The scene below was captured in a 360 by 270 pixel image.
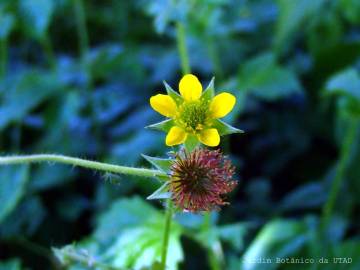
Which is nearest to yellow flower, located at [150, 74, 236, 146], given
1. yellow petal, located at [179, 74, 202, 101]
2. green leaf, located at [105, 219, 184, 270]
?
yellow petal, located at [179, 74, 202, 101]

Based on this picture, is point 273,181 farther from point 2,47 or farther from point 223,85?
point 2,47

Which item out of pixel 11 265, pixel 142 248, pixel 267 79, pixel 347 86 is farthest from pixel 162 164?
pixel 267 79

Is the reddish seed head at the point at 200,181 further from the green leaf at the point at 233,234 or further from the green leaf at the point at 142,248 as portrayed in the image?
the green leaf at the point at 233,234

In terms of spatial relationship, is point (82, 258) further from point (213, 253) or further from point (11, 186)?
point (11, 186)

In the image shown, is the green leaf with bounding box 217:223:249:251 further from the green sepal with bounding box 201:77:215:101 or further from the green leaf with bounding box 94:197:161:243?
the green sepal with bounding box 201:77:215:101

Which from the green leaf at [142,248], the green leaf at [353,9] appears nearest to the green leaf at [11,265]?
the green leaf at [142,248]
